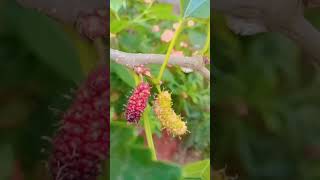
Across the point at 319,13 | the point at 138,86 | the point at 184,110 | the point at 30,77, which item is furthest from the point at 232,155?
the point at 30,77

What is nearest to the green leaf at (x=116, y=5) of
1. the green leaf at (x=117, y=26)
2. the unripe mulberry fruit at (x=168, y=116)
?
the green leaf at (x=117, y=26)

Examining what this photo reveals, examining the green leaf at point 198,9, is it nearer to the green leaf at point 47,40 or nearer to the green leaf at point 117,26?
the green leaf at point 117,26

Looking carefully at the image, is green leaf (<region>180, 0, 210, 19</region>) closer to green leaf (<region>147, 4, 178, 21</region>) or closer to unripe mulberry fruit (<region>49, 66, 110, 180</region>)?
green leaf (<region>147, 4, 178, 21</region>)

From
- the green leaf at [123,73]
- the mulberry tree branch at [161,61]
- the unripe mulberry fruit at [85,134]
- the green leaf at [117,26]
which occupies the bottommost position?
the unripe mulberry fruit at [85,134]

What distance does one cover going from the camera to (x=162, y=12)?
135cm

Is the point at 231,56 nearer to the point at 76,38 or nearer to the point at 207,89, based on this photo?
the point at 207,89

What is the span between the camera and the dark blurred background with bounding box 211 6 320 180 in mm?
1367

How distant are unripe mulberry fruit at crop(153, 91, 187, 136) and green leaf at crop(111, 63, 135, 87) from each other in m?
0.08

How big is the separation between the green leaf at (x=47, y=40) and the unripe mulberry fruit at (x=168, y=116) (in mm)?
231

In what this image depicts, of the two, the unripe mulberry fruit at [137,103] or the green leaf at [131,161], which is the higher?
the unripe mulberry fruit at [137,103]

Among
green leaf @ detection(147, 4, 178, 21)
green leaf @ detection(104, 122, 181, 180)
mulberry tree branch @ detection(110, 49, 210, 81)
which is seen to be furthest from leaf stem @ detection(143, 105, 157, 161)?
green leaf @ detection(147, 4, 178, 21)

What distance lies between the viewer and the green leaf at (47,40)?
1.25m

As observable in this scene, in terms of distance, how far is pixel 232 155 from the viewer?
1.38 m

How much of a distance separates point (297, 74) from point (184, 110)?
0.31m
